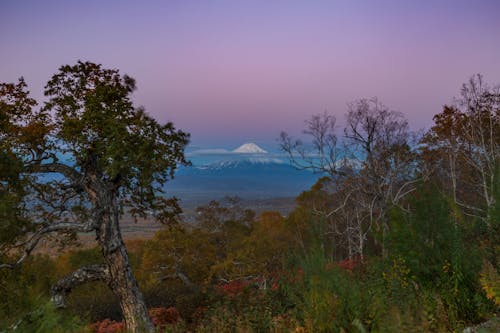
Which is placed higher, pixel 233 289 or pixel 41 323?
pixel 41 323

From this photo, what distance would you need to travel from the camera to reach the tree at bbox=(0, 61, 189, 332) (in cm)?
1080

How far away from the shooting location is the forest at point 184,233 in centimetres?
426

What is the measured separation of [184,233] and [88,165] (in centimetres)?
425

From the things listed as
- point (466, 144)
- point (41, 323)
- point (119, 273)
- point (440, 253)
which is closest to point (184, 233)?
point (119, 273)

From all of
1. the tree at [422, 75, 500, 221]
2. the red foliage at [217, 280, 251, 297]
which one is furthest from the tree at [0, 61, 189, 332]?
the tree at [422, 75, 500, 221]

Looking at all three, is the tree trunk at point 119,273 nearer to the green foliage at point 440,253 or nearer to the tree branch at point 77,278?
the tree branch at point 77,278

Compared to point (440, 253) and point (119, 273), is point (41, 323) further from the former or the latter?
point (119, 273)

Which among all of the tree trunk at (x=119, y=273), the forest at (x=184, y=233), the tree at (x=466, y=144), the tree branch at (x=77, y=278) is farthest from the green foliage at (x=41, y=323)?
the tree at (x=466, y=144)

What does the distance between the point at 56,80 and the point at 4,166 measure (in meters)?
3.81

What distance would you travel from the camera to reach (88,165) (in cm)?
1195

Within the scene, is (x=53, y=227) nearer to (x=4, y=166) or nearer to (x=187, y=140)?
(x=4, y=166)

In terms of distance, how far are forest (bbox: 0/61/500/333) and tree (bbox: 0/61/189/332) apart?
4 centimetres

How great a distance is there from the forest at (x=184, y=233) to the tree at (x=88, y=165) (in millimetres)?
41

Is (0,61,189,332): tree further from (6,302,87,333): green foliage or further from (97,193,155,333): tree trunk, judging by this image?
(6,302,87,333): green foliage
